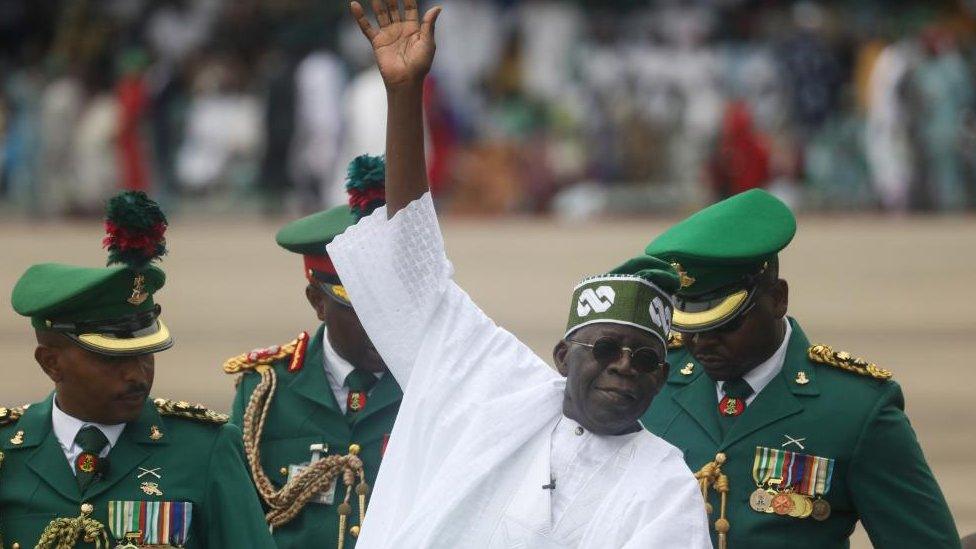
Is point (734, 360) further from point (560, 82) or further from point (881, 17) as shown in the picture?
point (881, 17)

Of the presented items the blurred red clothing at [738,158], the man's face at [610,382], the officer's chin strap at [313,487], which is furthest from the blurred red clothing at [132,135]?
the man's face at [610,382]

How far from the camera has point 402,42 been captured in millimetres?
4566

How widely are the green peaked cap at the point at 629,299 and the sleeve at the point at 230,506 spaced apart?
99 cm

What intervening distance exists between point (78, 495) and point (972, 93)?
13034 mm

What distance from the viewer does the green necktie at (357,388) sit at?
19.2ft

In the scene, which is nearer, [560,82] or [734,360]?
[734,360]

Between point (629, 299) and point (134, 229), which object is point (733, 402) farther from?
point (134, 229)

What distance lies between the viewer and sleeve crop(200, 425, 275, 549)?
503 centimetres

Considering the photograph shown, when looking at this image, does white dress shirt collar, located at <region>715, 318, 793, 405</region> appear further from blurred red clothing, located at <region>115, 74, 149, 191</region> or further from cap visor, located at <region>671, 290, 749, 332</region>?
blurred red clothing, located at <region>115, 74, 149, 191</region>

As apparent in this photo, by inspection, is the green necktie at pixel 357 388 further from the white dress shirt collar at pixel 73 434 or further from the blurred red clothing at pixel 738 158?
the blurred red clothing at pixel 738 158

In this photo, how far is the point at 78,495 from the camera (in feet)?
16.7

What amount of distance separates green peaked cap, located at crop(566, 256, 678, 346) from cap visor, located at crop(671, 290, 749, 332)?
Result: 2.06 feet

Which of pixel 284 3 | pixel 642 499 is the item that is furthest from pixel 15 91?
pixel 642 499

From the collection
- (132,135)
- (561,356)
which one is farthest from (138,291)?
(132,135)
